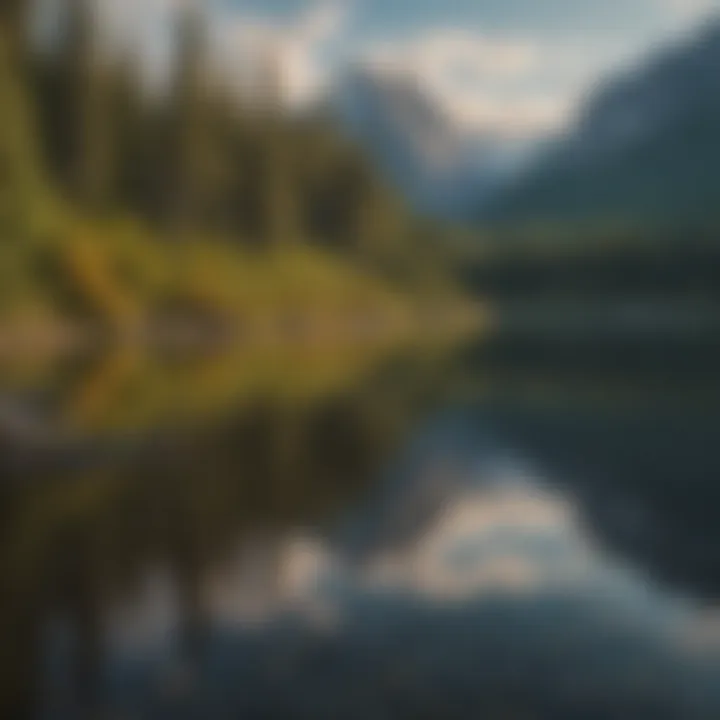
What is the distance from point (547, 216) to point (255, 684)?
8653 centimetres

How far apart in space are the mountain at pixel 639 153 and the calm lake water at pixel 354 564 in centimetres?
7159

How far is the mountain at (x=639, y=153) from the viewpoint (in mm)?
94375

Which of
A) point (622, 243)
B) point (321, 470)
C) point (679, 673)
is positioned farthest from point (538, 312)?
point (679, 673)

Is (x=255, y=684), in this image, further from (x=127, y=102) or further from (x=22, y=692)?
(x=127, y=102)

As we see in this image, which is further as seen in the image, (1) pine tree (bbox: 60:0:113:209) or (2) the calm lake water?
(1) pine tree (bbox: 60:0:113:209)

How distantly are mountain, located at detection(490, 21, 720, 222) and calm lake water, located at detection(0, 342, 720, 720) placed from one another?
71.6 metres

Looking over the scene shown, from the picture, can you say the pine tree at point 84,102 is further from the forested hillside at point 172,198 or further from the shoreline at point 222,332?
the shoreline at point 222,332

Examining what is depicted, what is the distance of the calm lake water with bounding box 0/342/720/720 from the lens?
4.84m

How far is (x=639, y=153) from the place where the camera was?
116562 millimetres

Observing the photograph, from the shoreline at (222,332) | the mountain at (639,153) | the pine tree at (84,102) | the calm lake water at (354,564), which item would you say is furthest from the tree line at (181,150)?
the mountain at (639,153)

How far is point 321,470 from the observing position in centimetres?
1063

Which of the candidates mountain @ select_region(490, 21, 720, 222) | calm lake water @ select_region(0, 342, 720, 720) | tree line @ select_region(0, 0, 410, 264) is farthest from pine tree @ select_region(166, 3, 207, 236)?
mountain @ select_region(490, 21, 720, 222)

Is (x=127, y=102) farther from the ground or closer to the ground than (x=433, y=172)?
closer to the ground

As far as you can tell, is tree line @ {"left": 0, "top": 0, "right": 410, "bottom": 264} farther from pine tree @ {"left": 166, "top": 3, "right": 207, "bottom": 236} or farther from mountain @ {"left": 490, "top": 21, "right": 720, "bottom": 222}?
mountain @ {"left": 490, "top": 21, "right": 720, "bottom": 222}
